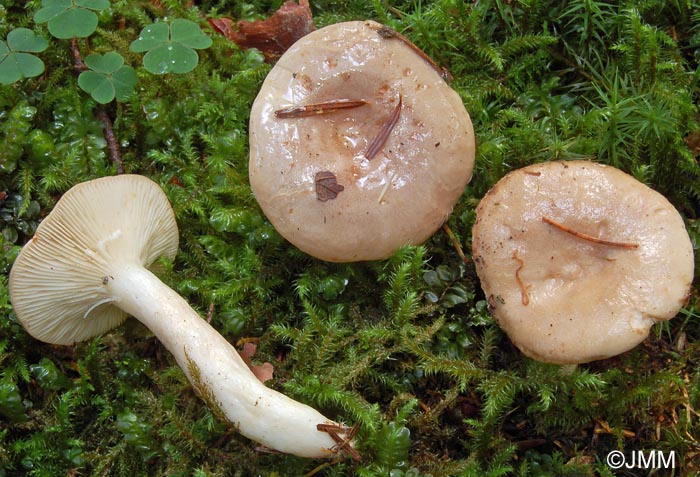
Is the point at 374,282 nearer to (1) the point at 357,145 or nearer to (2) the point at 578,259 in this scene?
(1) the point at 357,145

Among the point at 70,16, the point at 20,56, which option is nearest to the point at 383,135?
the point at 70,16

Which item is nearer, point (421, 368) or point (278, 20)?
point (421, 368)

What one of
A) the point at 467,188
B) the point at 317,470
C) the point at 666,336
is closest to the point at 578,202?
the point at 467,188

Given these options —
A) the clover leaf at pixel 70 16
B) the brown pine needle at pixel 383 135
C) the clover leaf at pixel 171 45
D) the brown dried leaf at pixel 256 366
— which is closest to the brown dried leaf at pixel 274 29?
the clover leaf at pixel 171 45

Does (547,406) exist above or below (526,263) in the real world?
below

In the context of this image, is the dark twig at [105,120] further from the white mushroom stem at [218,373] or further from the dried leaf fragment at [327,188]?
the dried leaf fragment at [327,188]

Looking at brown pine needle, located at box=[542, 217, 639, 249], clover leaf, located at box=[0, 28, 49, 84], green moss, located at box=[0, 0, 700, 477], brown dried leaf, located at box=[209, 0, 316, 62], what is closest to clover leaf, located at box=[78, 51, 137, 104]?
green moss, located at box=[0, 0, 700, 477]

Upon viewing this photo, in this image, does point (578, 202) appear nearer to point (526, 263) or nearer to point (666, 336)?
point (526, 263)
